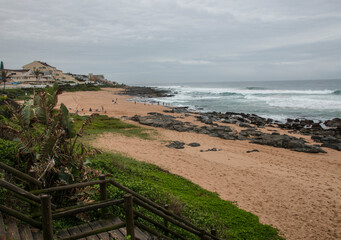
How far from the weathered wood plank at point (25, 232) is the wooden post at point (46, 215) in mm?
562

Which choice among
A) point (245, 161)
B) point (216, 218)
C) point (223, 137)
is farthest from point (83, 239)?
point (223, 137)

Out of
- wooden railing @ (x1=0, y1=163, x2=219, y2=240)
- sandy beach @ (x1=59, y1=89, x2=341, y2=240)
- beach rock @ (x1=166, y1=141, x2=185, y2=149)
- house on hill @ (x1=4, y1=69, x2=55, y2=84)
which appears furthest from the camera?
house on hill @ (x1=4, y1=69, x2=55, y2=84)

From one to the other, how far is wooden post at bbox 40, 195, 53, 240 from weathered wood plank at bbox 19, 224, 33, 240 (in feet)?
1.84

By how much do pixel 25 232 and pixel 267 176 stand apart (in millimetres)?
9995

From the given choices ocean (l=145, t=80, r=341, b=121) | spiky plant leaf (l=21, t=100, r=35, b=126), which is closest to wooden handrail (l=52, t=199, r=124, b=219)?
spiky plant leaf (l=21, t=100, r=35, b=126)

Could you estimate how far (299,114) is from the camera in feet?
117

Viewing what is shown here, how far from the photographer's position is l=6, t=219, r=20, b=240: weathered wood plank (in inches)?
138

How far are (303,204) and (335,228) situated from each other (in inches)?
56.5

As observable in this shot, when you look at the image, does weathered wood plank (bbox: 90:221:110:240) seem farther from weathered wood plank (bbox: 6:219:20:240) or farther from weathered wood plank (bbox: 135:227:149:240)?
weathered wood plank (bbox: 6:219:20:240)

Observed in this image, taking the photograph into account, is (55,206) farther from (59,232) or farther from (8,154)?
(8,154)

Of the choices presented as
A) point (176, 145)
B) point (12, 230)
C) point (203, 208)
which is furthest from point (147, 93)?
point (12, 230)

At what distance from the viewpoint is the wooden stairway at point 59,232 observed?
3574mm

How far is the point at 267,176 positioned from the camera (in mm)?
11117

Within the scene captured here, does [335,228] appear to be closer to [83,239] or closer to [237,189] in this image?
[237,189]
